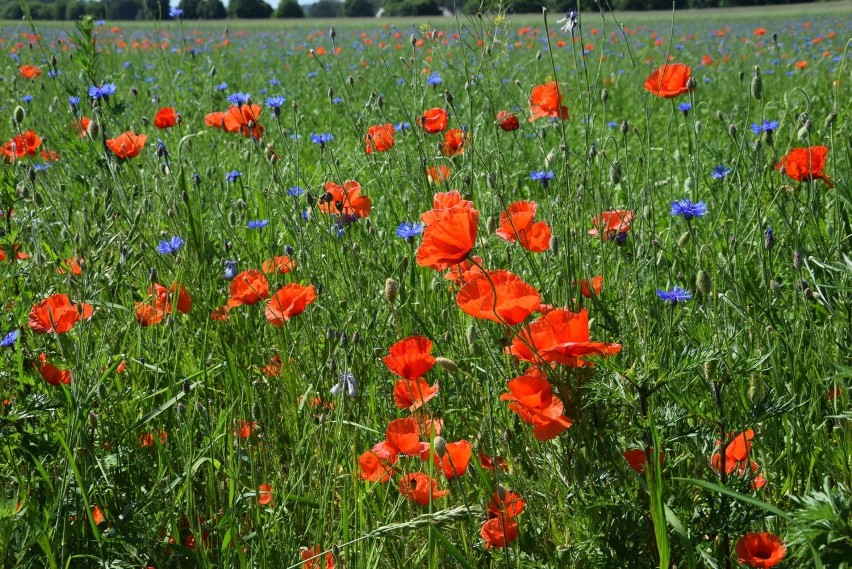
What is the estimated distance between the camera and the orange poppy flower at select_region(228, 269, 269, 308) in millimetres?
1832

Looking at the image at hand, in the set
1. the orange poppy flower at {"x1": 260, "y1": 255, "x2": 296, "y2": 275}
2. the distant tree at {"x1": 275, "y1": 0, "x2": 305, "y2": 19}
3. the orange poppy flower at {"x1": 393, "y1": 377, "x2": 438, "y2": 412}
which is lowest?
the orange poppy flower at {"x1": 393, "y1": 377, "x2": 438, "y2": 412}

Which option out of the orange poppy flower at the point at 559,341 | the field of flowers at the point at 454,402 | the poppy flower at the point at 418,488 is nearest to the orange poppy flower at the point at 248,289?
the field of flowers at the point at 454,402

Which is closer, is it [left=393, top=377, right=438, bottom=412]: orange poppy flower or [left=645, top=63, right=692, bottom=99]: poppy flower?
[left=393, top=377, right=438, bottom=412]: orange poppy flower

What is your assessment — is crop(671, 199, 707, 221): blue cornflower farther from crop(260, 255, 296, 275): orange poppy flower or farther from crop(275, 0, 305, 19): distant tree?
crop(275, 0, 305, 19): distant tree

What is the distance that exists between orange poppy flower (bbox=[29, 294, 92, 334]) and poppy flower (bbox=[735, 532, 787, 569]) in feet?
4.18

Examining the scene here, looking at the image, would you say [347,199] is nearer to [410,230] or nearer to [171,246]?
[410,230]

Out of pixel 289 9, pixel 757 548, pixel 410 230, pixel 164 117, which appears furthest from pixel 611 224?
pixel 289 9

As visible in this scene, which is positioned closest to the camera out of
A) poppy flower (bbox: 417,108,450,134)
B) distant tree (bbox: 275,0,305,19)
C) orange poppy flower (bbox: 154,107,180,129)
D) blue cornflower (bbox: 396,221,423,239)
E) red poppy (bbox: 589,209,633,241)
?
red poppy (bbox: 589,209,633,241)

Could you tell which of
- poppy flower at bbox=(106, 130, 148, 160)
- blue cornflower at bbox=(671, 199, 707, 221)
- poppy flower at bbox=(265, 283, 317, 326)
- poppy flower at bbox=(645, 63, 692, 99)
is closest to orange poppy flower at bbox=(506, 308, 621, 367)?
poppy flower at bbox=(265, 283, 317, 326)

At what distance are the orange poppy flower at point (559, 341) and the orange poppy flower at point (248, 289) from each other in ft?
2.50

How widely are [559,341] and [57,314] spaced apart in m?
1.07

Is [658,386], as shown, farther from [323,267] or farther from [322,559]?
[323,267]

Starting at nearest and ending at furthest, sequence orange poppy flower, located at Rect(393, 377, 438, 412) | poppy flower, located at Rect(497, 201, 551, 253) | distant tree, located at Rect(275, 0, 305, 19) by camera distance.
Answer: orange poppy flower, located at Rect(393, 377, 438, 412)
poppy flower, located at Rect(497, 201, 551, 253)
distant tree, located at Rect(275, 0, 305, 19)

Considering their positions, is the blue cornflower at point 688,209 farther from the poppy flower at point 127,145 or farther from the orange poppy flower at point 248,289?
the poppy flower at point 127,145
